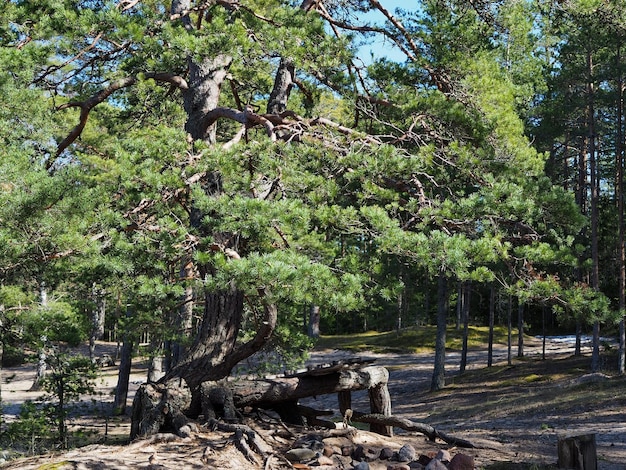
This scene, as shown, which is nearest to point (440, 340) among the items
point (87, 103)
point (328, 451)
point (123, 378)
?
point (123, 378)

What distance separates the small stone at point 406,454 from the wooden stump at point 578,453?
162 cm

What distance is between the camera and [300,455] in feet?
20.1

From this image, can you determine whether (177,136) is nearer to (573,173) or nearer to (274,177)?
(274,177)

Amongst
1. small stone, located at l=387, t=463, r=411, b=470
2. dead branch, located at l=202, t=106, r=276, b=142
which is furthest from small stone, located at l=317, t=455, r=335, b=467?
dead branch, located at l=202, t=106, r=276, b=142

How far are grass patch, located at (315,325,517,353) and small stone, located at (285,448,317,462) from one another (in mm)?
25380

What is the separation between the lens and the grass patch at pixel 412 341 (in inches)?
1259

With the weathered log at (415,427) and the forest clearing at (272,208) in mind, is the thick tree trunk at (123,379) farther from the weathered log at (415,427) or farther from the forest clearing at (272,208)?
the weathered log at (415,427)

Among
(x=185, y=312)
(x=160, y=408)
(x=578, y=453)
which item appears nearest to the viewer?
(x=578, y=453)

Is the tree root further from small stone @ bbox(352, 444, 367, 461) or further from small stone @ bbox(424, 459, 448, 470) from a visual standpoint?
small stone @ bbox(424, 459, 448, 470)

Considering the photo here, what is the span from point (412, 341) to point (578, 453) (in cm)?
2729

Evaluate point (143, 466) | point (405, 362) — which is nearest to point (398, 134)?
point (143, 466)

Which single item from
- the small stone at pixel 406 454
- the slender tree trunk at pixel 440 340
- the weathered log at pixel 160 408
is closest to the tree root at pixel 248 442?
the weathered log at pixel 160 408

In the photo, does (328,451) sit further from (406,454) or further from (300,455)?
(406,454)

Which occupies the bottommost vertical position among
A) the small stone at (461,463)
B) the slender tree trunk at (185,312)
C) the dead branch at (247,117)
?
the small stone at (461,463)
